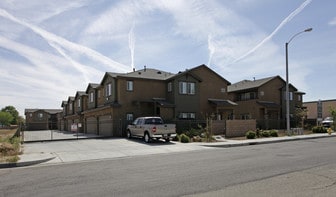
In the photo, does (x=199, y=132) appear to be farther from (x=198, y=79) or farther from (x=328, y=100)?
(x=328, y=100)

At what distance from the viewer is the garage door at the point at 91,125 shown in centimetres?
3767

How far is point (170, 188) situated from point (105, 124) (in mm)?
25734

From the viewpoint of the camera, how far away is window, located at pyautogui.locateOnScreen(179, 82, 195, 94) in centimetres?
3315

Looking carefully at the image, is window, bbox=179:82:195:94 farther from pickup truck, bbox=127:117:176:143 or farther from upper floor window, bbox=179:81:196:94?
pickup truck, bbox=127:117:176:143

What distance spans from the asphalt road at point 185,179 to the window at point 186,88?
2128 cm

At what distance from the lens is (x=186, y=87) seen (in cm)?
3362

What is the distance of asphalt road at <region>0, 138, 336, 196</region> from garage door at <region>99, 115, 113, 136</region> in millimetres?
18633

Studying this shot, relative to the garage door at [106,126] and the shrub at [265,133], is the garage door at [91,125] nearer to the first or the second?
the garage door at [106,126]

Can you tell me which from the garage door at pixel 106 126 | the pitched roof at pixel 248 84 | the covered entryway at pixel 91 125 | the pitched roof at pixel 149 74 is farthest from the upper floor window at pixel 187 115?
the pitched roof at pixel 248 84

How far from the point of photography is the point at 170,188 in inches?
307

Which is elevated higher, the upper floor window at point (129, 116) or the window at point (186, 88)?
the window at point (186, 88)

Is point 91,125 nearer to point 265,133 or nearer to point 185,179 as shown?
point 265,133

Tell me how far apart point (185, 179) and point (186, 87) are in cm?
2503

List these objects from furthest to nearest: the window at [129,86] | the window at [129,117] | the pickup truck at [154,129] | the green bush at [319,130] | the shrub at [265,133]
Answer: the green bush at [319,130] → the window at [129,86] → the window at [129,117] → the shrub at [265,133] → the pickup truck at [154,129]
